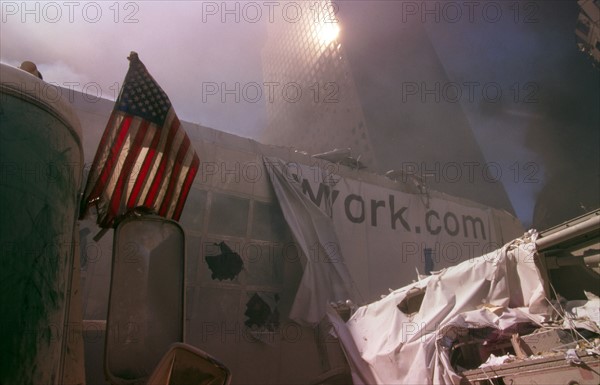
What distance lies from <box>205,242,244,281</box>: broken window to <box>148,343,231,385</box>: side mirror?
212 inches

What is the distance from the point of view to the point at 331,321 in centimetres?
598

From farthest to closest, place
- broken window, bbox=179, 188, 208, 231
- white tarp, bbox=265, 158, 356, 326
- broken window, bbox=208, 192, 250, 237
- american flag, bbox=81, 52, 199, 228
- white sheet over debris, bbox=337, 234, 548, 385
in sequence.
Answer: broken window, bbox=208, 192, 250, 237 → broken window, bbox=179, 188, 208, 231 → white tarp, bbox=265, 158, 356, 326 → white sheet over debris, bbox=337, 234, 548, 385 → american flag, bbox=81, 52, 199, 228

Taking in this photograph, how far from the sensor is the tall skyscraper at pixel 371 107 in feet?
75.4

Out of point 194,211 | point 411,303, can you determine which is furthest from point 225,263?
point 411,303

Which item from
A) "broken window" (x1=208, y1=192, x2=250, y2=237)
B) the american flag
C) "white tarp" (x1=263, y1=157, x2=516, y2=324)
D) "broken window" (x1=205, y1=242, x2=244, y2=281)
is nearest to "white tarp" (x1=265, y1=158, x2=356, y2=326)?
"white tarp" (x1=263, y1=157, x2=516, y2=324)

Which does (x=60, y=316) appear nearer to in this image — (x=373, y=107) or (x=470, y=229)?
(x=470, y=229)

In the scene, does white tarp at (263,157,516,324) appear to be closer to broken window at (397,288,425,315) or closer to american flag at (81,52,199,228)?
broken window at (397,288,425,315)

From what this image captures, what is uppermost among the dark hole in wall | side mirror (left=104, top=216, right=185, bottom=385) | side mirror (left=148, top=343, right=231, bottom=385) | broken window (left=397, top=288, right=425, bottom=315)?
side mirror (left=104, top=216, right=185, bottom=385)

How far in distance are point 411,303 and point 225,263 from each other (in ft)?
9.95

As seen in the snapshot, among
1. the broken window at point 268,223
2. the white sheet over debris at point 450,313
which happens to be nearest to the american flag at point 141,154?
the white sheet over debris at point 450,313

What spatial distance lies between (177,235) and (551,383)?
10.00 ft

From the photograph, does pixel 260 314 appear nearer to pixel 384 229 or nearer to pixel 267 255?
pixel 267 255

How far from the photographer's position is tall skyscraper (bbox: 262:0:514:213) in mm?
22984

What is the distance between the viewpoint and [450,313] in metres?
4.41
